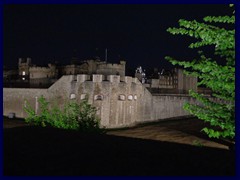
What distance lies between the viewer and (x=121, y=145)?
8406 mm

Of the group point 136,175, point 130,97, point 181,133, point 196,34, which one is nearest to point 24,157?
point 136,175

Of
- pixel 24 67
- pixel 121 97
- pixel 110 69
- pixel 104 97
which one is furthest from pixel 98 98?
pixel 24 67

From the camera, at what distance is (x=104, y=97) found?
78.7 feet

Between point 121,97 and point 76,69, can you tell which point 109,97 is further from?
point 76,69

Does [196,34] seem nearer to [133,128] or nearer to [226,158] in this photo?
[226,158]

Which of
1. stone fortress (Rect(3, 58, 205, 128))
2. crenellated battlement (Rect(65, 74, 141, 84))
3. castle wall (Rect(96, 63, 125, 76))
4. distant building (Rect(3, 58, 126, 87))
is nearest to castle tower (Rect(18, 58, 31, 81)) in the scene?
distant building (Rect(3, 58, 126, 87))

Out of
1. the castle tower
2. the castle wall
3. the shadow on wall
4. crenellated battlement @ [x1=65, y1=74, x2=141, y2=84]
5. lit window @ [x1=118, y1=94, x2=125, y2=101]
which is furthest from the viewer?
the castle tower

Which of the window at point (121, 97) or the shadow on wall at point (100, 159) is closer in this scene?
the shadow on wall at point (100, 159)

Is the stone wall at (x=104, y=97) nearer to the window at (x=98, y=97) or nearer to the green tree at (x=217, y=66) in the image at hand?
the window at (x=98, y=97)

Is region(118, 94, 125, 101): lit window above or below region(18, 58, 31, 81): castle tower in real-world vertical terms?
below

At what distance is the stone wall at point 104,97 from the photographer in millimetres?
23938

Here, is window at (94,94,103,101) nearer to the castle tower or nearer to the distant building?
the distant building

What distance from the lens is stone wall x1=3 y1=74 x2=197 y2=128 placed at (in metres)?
23.9

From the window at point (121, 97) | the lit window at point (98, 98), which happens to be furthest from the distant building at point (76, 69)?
the lit window at point (98, 98)
